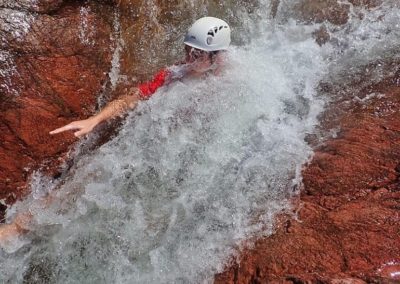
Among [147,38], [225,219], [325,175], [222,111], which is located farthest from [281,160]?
[147,38]

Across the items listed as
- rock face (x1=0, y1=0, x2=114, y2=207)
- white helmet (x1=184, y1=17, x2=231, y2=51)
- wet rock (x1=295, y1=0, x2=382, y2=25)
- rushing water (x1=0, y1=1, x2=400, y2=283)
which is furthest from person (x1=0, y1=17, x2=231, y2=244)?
wet rock (x1=295, y1=0, x2=382, y2=25)

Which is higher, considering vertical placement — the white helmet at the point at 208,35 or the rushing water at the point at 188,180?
the white helmet at the point at 208,35

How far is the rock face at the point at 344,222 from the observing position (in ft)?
9.16

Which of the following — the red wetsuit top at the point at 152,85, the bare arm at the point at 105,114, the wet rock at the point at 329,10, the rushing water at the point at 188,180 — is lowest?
the rushing water at the point at 188,180

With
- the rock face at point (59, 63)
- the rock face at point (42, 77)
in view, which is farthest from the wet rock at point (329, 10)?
the rock face at point (42, 77)

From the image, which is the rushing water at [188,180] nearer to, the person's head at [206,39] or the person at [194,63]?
the person at [194,63]

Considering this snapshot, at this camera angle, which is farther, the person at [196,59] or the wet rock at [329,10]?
the wet rock at [329,10]

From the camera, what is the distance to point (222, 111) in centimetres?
458

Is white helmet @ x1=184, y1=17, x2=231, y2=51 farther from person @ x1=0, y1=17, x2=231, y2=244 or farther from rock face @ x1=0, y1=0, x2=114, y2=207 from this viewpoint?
rock face @ x1=0, y1=0, x2=114, y2=207

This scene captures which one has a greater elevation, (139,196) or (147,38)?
(147,38)

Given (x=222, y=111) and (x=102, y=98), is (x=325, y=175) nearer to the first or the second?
(x=222, y=111)

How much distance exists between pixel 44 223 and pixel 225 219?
1763 millimetres

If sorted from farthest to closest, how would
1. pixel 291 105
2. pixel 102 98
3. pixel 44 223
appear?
pixel 102 98
pixel 291 105
pixel 44 223

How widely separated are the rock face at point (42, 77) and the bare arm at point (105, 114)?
74 centimetres
